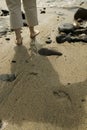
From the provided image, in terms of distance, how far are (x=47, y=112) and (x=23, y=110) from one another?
0.84 feet

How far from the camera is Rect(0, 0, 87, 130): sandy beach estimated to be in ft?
10.6

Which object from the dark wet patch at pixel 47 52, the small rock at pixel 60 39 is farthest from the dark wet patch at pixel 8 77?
the small rock at pixel 60 39

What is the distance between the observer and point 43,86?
379cm

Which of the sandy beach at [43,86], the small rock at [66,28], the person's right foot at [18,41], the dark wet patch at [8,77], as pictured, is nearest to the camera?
the sandy beach at [43,86]

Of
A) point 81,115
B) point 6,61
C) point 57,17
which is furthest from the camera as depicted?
point 57,17

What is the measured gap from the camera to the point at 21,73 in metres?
4.10

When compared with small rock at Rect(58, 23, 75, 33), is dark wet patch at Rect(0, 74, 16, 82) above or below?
below

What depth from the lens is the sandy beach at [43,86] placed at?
10.6ft

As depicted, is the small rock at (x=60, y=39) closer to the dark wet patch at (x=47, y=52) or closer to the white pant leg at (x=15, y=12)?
the dark wet patch at (x=47, y=52)

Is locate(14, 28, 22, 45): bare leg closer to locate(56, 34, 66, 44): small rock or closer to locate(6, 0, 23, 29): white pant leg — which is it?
locate(6, 0, 23, 29): white pant leg

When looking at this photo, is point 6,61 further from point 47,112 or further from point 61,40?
point 47,112

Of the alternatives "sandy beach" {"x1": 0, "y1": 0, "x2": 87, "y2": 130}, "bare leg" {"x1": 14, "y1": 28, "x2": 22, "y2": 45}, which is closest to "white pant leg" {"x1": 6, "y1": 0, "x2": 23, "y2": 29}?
"bare leg" {"x1": 14, "y1": 28, "x2": 22, "y2": 45}

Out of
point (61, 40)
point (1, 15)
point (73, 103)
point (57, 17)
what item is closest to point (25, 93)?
point (73, 103)

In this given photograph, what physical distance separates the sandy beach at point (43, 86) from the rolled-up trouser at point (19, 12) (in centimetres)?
33
